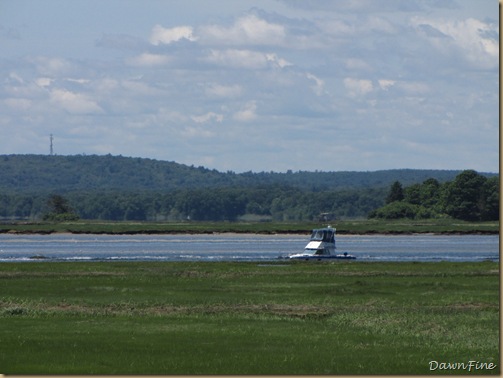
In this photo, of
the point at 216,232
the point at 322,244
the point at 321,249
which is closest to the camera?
the point at 321,249

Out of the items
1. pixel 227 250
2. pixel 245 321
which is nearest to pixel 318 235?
pixel 227 250

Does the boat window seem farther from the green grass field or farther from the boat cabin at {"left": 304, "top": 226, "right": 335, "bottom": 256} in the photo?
the green grass field

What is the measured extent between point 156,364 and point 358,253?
75.8 meters

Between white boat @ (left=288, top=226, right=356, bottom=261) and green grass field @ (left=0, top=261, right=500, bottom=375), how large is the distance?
2031 cm

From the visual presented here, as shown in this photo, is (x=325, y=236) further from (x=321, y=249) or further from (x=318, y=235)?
(x=321, y=249)

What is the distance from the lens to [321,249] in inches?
3573

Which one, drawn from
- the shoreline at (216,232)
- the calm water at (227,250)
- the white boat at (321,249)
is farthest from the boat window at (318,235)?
the shoreline at (216,232)

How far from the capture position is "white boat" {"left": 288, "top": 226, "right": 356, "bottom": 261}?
89700 mm

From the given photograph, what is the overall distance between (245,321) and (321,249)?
48.9 metres

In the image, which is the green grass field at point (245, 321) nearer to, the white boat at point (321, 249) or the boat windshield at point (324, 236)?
the white boat at point (321, 249)

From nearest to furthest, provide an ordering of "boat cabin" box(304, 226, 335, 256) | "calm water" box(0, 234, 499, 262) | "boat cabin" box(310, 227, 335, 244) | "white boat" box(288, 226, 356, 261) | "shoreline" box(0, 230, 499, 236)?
"white boat" box(288, 226, 356, 261)
"boat cabin" box(304, 226, 335, 256)
"boat cabin" box(310, 227, 335, 244)
"calm water" box(0, 234, 499, 262)
"shoreline" box(0, 230, 499, 236)

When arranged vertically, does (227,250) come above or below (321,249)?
below

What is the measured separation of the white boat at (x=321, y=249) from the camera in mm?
89700

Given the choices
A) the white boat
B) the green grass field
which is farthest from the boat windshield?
the green grass field
